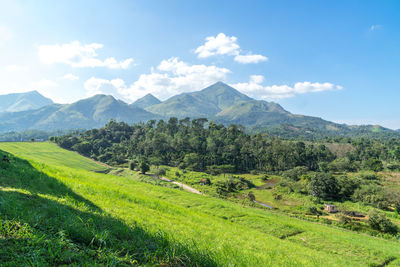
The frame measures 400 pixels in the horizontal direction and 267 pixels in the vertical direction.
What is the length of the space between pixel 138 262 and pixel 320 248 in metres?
18.5

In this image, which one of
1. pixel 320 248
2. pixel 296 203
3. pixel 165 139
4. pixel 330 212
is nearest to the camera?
pixel 320 248

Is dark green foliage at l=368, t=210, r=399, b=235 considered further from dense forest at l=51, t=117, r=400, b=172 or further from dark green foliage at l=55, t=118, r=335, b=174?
dark green foliage at l=55, t=118, r=335, b=174

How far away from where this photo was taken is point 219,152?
378 feet

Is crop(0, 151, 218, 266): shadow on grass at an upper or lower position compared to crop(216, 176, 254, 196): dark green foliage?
upper

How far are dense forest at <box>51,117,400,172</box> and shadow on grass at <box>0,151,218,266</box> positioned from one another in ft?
302

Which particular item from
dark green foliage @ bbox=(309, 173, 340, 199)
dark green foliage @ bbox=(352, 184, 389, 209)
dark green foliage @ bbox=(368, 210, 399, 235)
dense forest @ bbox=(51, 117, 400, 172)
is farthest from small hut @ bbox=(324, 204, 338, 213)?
dense forest @ bbox=(51, 117, 400, 172)

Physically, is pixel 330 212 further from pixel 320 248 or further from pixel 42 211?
pixel 42 211

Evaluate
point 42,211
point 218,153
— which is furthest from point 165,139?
point 42,211

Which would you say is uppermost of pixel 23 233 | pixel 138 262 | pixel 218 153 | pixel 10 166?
pixel 23 233

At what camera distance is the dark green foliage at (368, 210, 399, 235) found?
35.6 m

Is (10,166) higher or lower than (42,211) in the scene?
lower

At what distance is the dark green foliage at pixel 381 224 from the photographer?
35562 millimetres

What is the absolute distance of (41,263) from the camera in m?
2.67

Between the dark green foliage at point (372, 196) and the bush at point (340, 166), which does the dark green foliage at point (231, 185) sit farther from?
the bush at point (340, 166)
